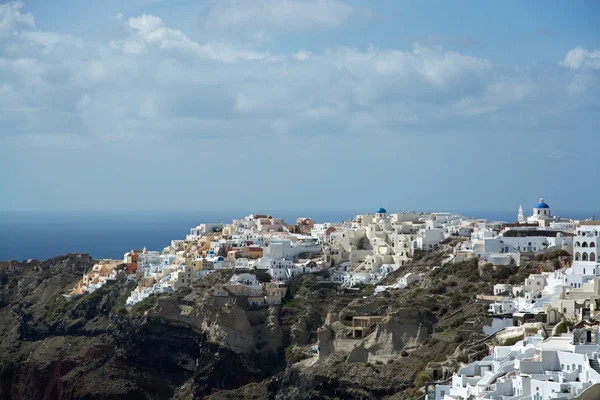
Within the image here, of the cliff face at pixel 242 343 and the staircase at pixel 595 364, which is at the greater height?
the staircase at pixel 595 364

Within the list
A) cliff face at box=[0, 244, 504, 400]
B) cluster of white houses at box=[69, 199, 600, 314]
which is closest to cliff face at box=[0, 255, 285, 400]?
cliff face at box=[0, 244, 504, 400]

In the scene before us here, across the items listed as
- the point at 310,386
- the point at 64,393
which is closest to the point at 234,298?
the point at 64,393

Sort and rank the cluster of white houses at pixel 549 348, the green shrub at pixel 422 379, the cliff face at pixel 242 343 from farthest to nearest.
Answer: the cliff face at pixel 242 343 → the green shrub at pixel 422 379 → the cluster of white houses at pixel 549 348

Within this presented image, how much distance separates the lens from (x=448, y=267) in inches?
2350

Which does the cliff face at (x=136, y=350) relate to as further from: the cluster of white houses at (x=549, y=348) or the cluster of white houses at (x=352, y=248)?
the cluster of white houses at (x=549, y=348)

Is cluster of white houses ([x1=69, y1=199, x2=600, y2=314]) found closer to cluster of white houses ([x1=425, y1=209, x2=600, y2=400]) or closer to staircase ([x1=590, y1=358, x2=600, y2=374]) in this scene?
cluster of white houses ([x1=425, y1=209, x2=600, y2=400])

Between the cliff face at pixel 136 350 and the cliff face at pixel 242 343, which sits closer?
the cliff face at pixel 242 343

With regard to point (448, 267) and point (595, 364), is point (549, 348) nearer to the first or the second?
point (595, 364)

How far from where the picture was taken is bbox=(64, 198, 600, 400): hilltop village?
1411 inches

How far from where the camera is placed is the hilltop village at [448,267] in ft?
118

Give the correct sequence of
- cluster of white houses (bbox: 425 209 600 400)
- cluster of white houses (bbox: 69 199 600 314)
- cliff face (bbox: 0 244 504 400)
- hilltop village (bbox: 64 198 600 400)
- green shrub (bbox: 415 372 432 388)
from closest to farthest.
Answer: cluster of white houses (bbox: 425 209 600 400) → hilltop village (bbox: 64 198 600 400) → green shrub (bbox: 415 372 432 388) → cliff face (bbox: 0 244 504 400) → cluster of white houses (bbox: 69 199 600 314)

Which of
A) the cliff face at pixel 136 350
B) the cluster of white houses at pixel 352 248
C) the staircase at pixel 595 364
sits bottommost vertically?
the cliff face at pixel 136 350

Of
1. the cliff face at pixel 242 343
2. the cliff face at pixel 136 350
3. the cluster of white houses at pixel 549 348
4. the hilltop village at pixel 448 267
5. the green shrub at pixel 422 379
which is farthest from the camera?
the cliff face at pixel 136 350

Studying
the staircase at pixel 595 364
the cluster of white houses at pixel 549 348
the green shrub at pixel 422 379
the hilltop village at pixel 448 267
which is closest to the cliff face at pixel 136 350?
the hilltop village at pixel 448 267
